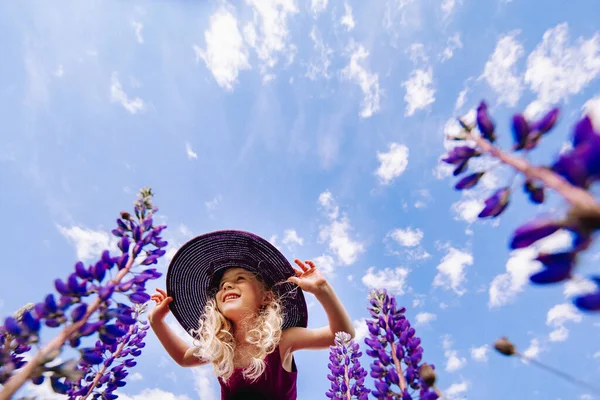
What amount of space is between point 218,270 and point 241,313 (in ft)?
2.09

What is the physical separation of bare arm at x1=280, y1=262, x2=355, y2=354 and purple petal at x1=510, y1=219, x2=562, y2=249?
2.53 metres

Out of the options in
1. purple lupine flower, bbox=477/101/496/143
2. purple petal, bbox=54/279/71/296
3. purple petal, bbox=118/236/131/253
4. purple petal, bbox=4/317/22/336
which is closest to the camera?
purple lupine flower, bbox=477/101/496/143

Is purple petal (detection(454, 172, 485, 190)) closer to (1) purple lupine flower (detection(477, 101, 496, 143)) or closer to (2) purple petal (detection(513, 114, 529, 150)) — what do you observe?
(1) purple lupine flower (detection(477, 101, 496, 143))

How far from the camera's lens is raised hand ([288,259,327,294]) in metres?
3.41

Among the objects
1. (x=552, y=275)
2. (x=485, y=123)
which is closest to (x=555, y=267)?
(x=552, y=275)

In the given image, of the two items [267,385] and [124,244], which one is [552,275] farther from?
[267,385]

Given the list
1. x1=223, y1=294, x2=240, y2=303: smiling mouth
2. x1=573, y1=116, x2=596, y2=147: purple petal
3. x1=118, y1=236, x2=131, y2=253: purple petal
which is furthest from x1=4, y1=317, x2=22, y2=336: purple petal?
x1=573, y1=116, x2=596, y2=147: purple petal

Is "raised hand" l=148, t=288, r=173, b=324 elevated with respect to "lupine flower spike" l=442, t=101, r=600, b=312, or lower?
elevated

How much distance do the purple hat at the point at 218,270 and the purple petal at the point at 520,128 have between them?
9.76ft

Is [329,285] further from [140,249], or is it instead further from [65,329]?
[65,329]

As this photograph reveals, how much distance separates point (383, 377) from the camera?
101 inches

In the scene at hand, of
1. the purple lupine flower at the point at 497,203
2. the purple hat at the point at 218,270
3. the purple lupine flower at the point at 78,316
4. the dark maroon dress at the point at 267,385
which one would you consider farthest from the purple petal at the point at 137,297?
the dark maroon dress at the point at 267,385

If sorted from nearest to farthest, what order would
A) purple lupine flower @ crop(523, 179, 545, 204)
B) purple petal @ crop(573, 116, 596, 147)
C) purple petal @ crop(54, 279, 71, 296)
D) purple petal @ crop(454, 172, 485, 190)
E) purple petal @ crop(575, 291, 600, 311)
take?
purple petal @ crop(575, 291, 600, 311) → purple petal @ crop(573, 116, 596, 147) → purple lupine flower @ crop(523, 179, 545, 204) → purple petal @ crop(454, 172, 485, 190) → purple petal @ crop(54, 279, 71, 296)

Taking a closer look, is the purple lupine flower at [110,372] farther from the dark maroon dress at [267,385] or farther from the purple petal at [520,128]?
the purple petal at [520,128]
